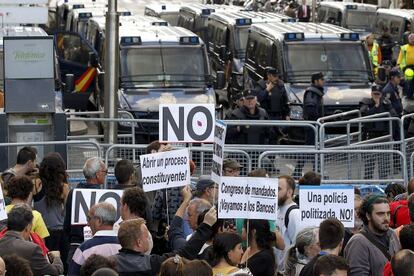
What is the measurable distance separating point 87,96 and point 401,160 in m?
10.5

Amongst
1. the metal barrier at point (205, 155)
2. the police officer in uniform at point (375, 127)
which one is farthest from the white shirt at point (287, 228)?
the police officer in uniform at point (375, 127)

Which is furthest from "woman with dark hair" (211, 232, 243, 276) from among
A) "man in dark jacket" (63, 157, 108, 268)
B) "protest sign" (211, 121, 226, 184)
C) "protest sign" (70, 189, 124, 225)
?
"protest sign" (211, 121, 226, 184)

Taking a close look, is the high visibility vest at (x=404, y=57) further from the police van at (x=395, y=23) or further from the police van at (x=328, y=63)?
the police van at (x=328, y=63)

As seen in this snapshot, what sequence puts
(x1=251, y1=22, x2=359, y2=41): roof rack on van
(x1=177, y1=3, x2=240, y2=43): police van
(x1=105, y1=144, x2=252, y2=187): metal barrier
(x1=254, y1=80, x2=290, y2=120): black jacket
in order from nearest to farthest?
1. (x1=105, y1=144, x2=252, y2=187): metal barrier
2. (x1=254, y1=80, x2=290, y2=120): black jacket
3. (x1=251, y1=22, x2=359, y2=41): roof rack on van
4. (x1=177, y1=3, x2=240, y2=43): police van

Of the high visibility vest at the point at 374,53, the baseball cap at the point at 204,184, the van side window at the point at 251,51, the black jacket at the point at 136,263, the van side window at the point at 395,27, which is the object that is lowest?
the van side window at the point at 395,27

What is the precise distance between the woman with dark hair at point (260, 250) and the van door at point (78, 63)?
14266 mm

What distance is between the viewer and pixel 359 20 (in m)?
39.6

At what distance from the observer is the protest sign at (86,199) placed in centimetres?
1175

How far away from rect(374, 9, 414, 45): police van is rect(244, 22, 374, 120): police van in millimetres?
11486

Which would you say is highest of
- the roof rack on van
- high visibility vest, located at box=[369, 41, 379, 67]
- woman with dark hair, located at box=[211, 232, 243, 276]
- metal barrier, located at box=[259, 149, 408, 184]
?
woman with dark hair, located at box=[211, 232, 243, 276]

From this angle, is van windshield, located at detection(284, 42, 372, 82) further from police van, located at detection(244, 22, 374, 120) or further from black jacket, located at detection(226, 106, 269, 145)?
black jacket, located at detection(226, 106, 269, 145)

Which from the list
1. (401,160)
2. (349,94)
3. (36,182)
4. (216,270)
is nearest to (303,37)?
(349,94)

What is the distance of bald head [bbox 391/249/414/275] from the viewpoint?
29.8ft

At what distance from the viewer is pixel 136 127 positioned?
20859 mm
